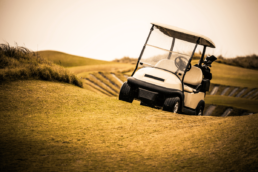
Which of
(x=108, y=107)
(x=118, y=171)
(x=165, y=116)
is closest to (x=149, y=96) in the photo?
(x=165, y=116)

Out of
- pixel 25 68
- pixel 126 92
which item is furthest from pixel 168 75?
pixel 25 68

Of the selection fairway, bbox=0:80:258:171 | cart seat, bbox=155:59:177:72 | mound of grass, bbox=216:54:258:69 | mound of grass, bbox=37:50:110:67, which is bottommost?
mound of grass, bbox=37:50:110:67

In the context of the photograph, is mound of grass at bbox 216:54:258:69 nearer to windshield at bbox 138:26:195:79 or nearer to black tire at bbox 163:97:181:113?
windshield at bbox 138:26:195:79

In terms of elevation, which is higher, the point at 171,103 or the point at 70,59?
the point at 171,103

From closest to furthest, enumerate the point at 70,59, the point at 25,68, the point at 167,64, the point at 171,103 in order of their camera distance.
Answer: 1. the point at 171,103
2. the point at 167,64
3. the point at 25,68
4. the point at 70,59

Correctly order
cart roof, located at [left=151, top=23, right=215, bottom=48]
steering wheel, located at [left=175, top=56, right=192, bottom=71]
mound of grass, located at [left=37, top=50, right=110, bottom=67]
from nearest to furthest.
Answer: cart roof, located at [left=151, top=23, right=215, bottom=48] → steering wheel, located at [left=175, top=56, right=192, bottom=71] → mound of grass, located at [left=37, top=50, right=110, bottom=67]

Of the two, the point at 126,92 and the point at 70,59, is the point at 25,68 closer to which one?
the point at 126,92

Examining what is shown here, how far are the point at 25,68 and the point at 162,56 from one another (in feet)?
13.4

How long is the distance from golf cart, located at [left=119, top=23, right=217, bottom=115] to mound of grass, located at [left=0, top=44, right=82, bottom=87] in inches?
108

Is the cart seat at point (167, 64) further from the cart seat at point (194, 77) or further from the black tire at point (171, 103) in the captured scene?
the black tire at point (171, 103)

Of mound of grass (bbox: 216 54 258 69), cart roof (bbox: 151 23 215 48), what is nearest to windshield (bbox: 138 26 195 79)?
cart roof (bbox: 151 23 215 48)

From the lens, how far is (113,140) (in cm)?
304

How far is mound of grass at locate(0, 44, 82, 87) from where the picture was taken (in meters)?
6.36

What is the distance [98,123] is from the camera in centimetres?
376
